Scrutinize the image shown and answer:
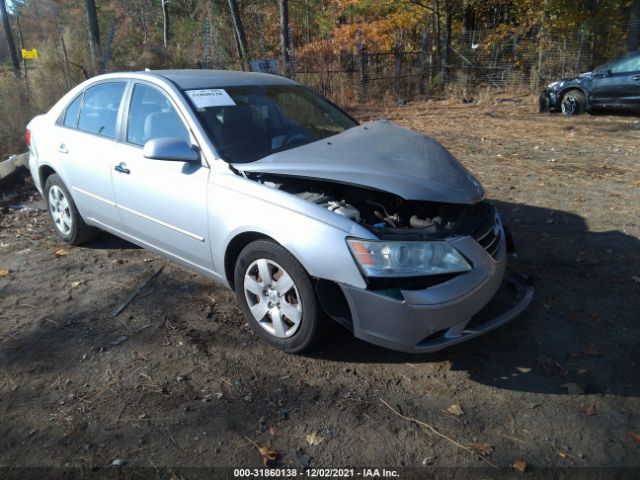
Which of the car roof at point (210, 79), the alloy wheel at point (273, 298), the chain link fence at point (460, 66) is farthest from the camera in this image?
the chain link fence at point (460, 66)

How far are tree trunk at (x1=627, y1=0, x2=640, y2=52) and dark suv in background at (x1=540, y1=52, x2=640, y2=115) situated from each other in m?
5.67

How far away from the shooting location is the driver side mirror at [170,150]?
3.36m

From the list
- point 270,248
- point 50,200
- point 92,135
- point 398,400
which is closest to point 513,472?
point 398,400

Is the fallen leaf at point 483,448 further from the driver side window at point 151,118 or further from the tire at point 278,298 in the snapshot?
the driver side window at point 151,118

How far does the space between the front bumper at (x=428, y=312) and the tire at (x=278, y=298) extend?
0.94 ft

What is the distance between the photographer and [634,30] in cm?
1639

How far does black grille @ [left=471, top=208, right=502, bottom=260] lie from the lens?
314cm

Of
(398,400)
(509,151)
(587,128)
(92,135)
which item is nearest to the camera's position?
(398,400)

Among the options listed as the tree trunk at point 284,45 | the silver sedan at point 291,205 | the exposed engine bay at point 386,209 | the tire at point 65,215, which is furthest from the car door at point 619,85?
the tire at point 65,215

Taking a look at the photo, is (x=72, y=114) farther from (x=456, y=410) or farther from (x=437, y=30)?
(x=437, y=30)

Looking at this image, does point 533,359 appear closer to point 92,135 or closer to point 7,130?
point 92,135

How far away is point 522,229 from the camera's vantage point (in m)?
5.25

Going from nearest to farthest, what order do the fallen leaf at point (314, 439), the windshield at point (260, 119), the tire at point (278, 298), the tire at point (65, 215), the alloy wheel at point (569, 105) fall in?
the fallen leaf at point (314, 439) → the tire at point (278, 298) → the windshield at point (260, 119) → the tire at point (65, 215) → the alloy wheel at point (569, 105)

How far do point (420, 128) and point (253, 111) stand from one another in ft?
27.2
